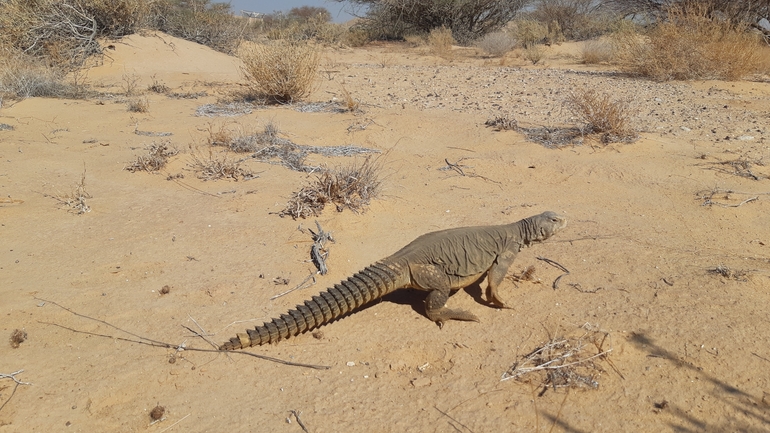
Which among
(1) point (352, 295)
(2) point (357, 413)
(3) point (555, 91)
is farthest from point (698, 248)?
(3) point (555, 91)

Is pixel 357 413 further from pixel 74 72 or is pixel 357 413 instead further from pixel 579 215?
pixel 74 72

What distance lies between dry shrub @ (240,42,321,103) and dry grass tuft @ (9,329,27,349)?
322 inches

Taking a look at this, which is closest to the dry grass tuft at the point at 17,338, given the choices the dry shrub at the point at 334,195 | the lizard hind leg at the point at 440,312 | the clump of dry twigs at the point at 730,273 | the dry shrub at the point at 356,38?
the dry shrub at the point at 334,195

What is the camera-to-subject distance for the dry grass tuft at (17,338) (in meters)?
3.92

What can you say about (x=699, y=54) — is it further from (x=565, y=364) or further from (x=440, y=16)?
(x=440, y=16)

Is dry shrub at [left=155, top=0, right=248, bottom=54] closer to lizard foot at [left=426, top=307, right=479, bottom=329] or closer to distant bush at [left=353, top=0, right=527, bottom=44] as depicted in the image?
distant bush at [left=353, top=0, right=527, bottom=44]

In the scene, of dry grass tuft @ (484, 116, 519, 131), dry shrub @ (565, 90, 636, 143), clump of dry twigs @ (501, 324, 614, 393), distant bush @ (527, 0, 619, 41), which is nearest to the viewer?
clump of dry twigs @ (501, 324, 614, 393)

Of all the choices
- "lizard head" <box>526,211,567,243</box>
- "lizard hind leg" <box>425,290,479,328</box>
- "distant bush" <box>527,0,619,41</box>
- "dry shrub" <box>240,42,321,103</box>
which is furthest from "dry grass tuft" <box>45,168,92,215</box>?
"distant bush" <box>527,0,619,41</box>

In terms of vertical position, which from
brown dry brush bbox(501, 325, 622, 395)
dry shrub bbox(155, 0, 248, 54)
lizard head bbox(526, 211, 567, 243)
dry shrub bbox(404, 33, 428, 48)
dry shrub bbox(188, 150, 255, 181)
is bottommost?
dry shrub bbox(404, 33, 428, 48)

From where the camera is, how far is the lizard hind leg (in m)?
4.25

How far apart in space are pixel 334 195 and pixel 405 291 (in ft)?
5.89

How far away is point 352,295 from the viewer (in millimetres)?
4066

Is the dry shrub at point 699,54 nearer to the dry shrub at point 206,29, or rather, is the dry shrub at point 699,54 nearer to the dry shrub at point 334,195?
the dry shrub at point 334,195

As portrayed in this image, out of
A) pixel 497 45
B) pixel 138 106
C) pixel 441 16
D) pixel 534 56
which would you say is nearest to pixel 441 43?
pixel 497 45
